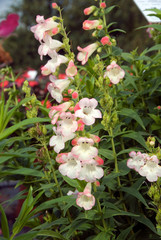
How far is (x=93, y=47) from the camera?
3.42ft

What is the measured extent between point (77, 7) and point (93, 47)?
27.0ft

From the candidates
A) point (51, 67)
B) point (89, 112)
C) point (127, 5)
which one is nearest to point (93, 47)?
point (51, 67)

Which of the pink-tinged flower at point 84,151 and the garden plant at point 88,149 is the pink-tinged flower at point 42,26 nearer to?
the garden plant at point 88,149

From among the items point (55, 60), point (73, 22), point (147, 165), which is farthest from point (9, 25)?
point (73, 22)

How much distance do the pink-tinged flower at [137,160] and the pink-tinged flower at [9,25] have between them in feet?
1.97

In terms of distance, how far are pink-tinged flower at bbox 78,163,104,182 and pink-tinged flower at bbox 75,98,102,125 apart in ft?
0.35

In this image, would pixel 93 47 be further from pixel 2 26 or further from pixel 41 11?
pixel 41 11

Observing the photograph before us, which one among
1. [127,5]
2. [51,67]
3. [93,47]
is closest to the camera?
[51,67]

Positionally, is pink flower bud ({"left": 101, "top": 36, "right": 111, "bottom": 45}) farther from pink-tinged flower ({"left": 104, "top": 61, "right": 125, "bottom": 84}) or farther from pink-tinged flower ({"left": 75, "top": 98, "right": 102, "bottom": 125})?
pink-tinged flower ({"left": 75, "top": 98, "right": 102, "bottom": 125})

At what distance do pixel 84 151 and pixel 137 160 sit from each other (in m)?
0.24

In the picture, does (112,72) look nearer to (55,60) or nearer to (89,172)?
(55,60)

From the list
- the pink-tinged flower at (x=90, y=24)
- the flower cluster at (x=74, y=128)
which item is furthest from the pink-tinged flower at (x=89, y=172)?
the pink-tinged flower at (x=90, y=24)

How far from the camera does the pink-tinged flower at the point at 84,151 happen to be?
761mm

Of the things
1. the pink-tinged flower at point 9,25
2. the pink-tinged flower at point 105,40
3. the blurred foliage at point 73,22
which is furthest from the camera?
the blurred foliage at point 73,22
